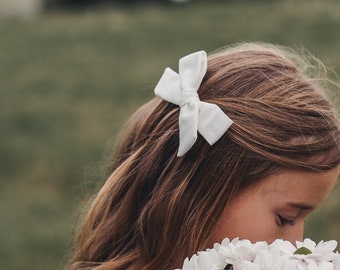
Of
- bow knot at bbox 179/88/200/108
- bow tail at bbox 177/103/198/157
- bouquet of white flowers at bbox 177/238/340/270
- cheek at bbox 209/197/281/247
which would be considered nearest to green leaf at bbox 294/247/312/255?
bouquet of white flowers at bbox 177/238/340/270

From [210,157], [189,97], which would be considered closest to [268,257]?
[210,157]

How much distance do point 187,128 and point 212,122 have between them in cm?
8

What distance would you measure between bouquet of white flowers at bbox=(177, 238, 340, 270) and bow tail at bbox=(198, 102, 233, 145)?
562mm

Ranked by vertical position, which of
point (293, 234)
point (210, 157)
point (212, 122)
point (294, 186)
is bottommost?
point (293, 234)

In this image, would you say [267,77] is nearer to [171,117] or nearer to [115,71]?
[171,117]

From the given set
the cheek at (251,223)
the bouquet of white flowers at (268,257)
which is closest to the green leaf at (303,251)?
the bouquet of white flowers at (268,257)

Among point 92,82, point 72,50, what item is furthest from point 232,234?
point 72,50

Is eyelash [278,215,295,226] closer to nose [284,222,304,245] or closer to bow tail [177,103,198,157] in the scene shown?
nose [284,222,304,245]

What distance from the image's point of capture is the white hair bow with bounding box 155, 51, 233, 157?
2.95 metres

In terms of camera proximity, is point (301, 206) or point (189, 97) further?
point (189, 97)

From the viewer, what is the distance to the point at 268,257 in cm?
226

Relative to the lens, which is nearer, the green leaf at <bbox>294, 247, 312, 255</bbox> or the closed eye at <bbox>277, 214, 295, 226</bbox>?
the green leaf at <bbox>294, 247, 312, 255</bbox>

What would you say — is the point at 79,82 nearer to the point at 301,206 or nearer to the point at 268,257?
the point at 301,206

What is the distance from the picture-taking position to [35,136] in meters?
10.8
